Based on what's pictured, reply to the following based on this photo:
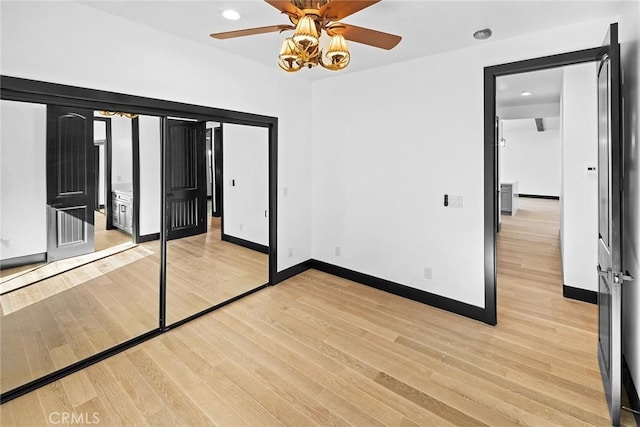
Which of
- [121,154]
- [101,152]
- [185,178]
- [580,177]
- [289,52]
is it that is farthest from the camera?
[580,177]

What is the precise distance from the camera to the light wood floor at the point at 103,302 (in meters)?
2.21

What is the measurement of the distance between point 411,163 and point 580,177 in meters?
1.81

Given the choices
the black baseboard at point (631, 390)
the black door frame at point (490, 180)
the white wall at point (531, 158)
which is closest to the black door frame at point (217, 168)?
the black door frame at point (490, 180)

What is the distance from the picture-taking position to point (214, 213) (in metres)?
3.54

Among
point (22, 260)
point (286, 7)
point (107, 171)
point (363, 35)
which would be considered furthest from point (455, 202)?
point (22, 260)

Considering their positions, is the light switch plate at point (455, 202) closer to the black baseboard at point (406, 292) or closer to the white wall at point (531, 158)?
the black baseboard at point (406, 292)

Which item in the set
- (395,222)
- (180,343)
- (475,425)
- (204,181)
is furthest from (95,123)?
(475,425)

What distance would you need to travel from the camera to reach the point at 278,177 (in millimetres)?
3852

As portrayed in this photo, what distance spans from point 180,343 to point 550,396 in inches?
108

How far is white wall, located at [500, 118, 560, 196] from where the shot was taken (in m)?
11.9

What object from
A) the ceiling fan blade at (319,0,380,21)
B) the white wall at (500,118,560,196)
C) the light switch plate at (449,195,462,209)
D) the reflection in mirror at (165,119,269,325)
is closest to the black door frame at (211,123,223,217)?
the reflection in mirror at (165,119,269,325)

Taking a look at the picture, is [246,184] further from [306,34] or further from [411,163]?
[306,34]

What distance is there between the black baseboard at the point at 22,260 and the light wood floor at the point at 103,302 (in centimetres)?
18

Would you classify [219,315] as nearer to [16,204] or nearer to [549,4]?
[16,204]
